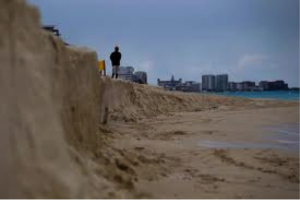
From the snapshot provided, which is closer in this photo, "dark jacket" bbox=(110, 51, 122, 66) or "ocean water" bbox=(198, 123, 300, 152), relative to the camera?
"ocean water" bbox=(198, 123, 300, 152)

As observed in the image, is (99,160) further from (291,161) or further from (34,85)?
(291,161)

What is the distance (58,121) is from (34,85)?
390 millimetres

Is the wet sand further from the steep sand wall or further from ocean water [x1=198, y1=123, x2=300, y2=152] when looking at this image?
the steep sand wall

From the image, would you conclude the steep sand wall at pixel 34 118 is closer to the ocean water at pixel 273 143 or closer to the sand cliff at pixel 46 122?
the sand cliff at pixel 46 122

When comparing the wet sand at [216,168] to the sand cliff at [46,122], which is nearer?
the sand cliff at [46,122]

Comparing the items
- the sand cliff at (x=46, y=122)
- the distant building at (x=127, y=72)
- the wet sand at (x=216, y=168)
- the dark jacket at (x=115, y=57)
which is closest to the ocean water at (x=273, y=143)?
the wet sand at (x=216, y=168)

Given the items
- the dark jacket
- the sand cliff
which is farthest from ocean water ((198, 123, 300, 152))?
the dark jacket

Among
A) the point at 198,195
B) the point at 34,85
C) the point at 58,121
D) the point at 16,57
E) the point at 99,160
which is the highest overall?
the point at 16,57

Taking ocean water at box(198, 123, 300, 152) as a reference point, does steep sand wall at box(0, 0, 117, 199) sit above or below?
above

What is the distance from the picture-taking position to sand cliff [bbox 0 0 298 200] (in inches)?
115

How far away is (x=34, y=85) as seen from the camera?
3207 millimetres

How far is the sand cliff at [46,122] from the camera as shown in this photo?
293 centimetres

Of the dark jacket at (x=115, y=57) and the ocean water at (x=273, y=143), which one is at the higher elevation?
the dark jacket at (x=115, y=57)

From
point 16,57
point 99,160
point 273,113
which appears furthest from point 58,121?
point 273,113
